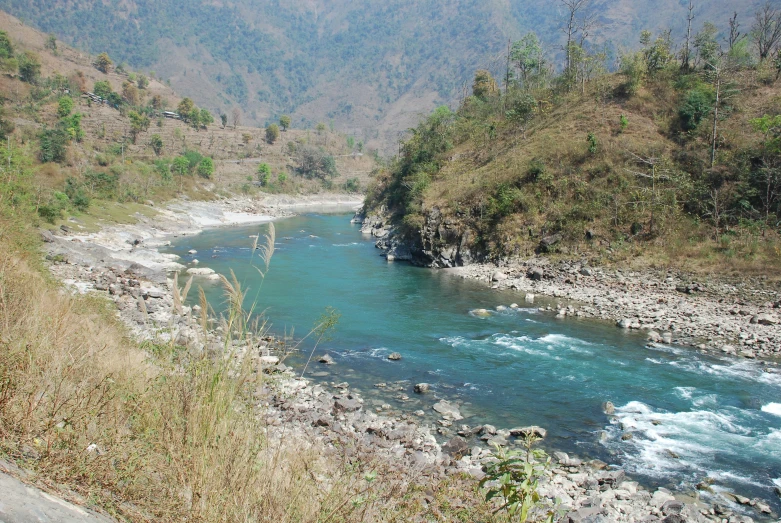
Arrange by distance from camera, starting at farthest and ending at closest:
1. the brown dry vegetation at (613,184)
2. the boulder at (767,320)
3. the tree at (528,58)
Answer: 1. the tree at (528,58)
2. the brown dry vegetation at (613,184)
3. the boulder at (767,320)

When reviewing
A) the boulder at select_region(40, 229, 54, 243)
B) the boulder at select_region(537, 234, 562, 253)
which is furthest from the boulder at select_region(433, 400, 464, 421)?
the boulder at select_region(40, 229, 54, 243)

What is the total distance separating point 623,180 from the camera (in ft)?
86.8

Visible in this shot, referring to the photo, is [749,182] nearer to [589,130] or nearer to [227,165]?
[589,130]

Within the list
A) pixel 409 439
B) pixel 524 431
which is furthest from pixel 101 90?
pixel 524 431

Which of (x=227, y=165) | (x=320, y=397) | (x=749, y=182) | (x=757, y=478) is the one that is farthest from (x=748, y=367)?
(x=227, y=165)

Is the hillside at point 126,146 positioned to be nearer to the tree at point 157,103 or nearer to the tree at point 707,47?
the tree at point 157,103

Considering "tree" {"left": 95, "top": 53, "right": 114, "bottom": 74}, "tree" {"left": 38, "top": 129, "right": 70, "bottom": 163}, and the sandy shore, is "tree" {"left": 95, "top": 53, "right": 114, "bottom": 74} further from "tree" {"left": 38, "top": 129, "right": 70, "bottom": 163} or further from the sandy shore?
the sandy shore

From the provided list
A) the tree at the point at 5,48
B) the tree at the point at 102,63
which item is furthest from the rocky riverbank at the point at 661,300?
the tree at the point at 102,63

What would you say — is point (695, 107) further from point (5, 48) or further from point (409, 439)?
point (5, 48)

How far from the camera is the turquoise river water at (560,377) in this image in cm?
916

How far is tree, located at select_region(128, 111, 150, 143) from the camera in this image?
81219mm

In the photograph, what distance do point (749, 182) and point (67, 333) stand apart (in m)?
27.7

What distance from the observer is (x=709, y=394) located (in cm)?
1167

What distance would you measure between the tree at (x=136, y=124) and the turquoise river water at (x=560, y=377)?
2830 inches
